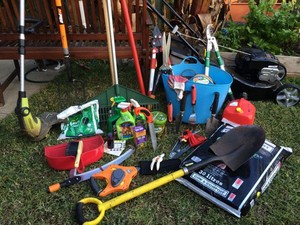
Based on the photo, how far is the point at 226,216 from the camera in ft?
5.57

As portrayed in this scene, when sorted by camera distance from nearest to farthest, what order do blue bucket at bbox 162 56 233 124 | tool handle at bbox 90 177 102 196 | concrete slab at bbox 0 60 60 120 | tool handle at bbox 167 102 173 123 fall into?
tool handle at bbox 90 177 102 196 → blue bucket at bbox 162 56 233 124 → tool handle at bbox 167 102 173 123 → concrete slab at bbox 0 60 60 120

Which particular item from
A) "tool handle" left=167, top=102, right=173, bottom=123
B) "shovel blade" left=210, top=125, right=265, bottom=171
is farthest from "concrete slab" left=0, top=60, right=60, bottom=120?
"shovel blade" left=210, top=125, right=265, bottom=171

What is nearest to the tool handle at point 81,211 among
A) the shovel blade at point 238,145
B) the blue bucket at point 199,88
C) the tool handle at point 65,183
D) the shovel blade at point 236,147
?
the tool handle at point 65,183

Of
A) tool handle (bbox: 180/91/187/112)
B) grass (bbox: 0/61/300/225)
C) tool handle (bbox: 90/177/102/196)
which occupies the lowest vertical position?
grass (bbox: 0/61/300/225)

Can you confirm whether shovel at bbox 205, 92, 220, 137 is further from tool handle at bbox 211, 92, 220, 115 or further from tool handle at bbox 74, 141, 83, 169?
tool handle at bbox 74, 141, 83, 169

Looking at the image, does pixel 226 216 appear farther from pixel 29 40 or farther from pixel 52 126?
pixel 29 40

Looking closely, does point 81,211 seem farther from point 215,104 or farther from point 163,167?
point 215,104

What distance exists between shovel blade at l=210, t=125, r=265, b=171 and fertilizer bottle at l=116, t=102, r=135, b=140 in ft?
2.08

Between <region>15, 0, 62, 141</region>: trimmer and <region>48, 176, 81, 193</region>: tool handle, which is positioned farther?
<region>15, 0, 62, 141</region>: trimmer

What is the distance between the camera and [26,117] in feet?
6.53

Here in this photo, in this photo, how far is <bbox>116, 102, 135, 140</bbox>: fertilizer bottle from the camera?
212cm

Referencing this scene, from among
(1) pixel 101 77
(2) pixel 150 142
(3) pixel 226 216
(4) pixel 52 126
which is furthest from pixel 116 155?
(1) pixel 101 77

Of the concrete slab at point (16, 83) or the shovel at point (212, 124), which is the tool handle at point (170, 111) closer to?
the shovel at point (212, 124)

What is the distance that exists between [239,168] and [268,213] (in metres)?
0.32
